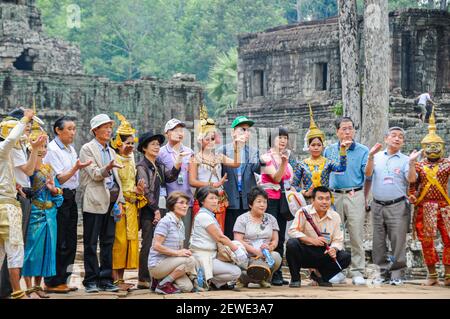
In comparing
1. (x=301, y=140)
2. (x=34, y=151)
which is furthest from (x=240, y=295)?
(x=301, y=140)

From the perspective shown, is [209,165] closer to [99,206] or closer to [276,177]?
[276,177]

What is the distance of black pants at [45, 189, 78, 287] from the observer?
999 centimetres

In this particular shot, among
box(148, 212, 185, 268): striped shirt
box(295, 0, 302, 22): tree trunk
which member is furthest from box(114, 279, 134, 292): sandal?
box(295, 0, 302, 22): tree trunk

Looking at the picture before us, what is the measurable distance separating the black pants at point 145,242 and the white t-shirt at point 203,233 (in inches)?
20.1

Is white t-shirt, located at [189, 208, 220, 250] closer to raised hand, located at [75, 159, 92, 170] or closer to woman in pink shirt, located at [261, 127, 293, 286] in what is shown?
woman in pink shirt, located at [261, 127, 293, 286]

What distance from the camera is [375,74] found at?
16094 millimetres

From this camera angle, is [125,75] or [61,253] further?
[125,75]

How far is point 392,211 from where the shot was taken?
434 inches

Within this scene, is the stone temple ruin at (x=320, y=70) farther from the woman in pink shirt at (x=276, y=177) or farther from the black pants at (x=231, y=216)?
the black pants at (x=231, y=216)

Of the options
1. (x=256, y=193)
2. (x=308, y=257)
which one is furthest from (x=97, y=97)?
(x=308, y=257)

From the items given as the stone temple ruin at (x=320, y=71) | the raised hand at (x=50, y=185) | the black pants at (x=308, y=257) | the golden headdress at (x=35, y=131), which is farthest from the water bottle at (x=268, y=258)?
the stone temple ruin at (x=320, y=71)

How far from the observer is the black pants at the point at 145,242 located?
10.4 meters
